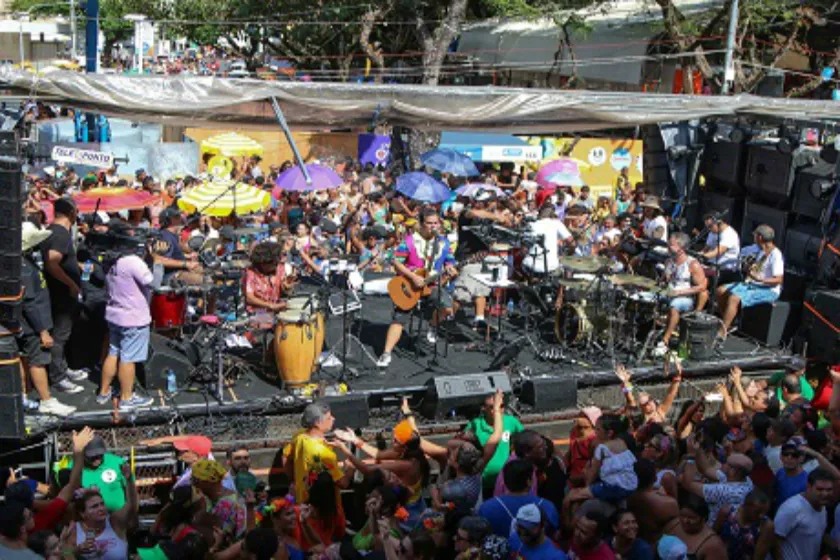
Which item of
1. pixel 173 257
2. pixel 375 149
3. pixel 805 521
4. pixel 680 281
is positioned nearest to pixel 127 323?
pixel 173 257

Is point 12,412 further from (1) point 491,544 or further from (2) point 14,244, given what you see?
(1) point 491,544

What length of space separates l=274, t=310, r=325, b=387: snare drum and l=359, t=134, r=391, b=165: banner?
540 inches

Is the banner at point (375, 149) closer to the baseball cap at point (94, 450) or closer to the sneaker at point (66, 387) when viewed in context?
the sneaker at point (66, 387)

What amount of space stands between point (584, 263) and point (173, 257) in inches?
183

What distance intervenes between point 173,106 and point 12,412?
144 inches

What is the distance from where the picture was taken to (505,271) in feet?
34.8

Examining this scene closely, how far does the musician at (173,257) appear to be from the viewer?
32.9 feet

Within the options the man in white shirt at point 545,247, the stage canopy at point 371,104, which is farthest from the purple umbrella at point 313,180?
the man in white shirt at point 545,247

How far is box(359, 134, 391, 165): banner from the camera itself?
2311 centimetres

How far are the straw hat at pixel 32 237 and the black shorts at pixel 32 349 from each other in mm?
782

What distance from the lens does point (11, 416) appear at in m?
7.91

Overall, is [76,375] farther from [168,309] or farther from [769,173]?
[769,173]

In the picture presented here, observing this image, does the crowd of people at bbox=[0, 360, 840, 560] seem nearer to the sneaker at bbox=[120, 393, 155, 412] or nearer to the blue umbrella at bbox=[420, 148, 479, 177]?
the sneaker at bbox=[120, 393, 155, 412]

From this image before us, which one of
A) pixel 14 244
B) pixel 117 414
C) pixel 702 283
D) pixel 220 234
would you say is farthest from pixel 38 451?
pixel 702 283
